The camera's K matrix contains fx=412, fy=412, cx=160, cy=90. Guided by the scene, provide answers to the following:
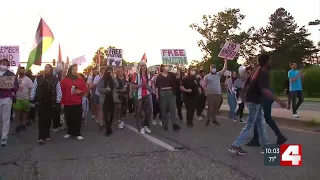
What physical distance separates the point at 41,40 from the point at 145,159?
22.6ft

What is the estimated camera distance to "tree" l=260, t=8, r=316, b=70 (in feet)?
227

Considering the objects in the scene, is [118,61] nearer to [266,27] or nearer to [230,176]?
[230,176]

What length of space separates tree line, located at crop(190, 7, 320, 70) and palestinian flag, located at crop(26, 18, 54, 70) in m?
53.9

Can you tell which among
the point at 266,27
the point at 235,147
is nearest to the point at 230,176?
the point at 235,147

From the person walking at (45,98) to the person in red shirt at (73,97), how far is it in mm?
172

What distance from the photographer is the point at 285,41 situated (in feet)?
234

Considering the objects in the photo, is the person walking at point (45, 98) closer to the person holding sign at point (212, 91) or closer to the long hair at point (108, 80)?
the long hair at point (108, 80)

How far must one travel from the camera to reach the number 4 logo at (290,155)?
18.7ft

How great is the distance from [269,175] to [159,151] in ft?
8.01

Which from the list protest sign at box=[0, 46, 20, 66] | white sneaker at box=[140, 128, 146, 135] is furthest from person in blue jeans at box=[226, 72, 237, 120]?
protest sign at box=[0, 46, 20, 66]

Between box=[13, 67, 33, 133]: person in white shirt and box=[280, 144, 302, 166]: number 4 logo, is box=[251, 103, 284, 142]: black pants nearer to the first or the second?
box=[280, 144, 302, 166]: number 4 logo

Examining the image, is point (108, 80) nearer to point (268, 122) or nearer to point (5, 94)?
point (5, 94)

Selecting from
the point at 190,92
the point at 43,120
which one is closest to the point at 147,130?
the point at 190,92

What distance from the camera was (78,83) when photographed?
9.61 metres
